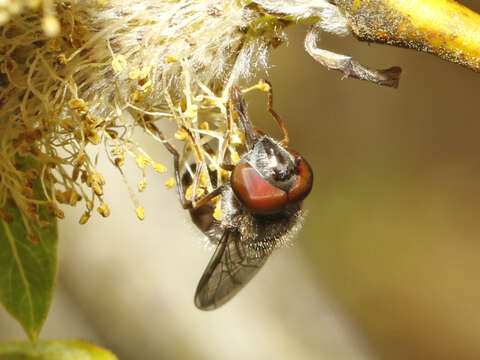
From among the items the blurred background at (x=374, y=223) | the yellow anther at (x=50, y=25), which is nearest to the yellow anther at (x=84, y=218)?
the yellow anther at (x=50, y=25)

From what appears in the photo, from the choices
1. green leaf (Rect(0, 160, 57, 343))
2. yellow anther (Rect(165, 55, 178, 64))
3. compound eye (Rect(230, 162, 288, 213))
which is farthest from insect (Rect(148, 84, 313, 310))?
green leaf (Rect(0, 160, 57, 343))

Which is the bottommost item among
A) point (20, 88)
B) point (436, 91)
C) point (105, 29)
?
point (436, 91)

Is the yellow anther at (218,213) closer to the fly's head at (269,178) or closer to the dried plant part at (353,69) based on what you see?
the fly's head at (269,178)

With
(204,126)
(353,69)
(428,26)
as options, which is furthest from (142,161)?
(428,26)

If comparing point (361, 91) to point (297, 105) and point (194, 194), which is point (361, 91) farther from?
point (194, 194)

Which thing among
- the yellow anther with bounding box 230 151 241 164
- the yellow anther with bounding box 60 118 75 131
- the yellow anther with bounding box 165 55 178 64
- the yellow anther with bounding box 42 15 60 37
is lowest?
the yellow anther with bounding box 60 118 75 131

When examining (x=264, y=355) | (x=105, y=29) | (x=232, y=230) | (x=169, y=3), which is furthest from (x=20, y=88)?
(x=264, y=355)

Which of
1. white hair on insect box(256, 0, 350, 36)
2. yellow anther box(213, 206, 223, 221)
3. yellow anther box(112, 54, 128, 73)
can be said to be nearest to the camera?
white hair on insect box(256, 0, 350, 36)

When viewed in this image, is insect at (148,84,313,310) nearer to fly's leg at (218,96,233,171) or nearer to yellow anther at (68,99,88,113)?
fly's leg at (218,96,233,171)
